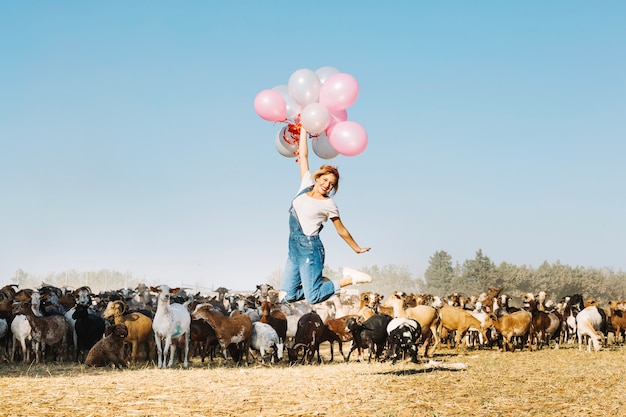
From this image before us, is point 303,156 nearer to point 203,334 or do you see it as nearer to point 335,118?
point 335,118

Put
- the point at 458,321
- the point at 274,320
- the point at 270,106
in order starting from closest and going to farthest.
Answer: the point at 270,106 < the point at 274,320 < the point at 458,321

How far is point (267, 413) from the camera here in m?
8.69

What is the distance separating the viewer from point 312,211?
Result: 25.5ft

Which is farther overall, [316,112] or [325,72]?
[325,72]

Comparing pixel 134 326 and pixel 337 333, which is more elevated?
pixel 134 326

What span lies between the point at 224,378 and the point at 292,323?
10207 mm

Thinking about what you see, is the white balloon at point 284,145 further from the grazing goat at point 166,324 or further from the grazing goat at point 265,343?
the grazing goat at point 265,343

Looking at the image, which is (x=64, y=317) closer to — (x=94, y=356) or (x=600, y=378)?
(x=94, y=356)

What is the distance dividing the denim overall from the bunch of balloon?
1594mm

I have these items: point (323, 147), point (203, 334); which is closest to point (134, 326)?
point (203, 334)

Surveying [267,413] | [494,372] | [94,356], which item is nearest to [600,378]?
[494,372]

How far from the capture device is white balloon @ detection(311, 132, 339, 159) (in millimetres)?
9883

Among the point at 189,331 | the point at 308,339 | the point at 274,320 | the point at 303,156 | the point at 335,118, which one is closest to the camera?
the point at 303,156

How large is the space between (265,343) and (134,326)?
3.71 metres
